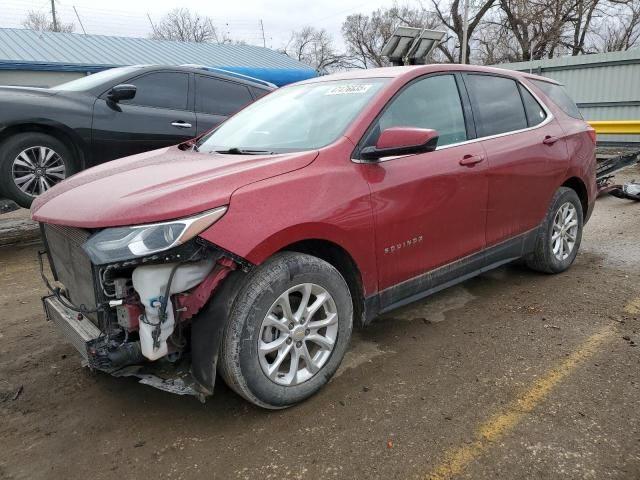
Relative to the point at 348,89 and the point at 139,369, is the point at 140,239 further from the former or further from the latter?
the point at 348,89

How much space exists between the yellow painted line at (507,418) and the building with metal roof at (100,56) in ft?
44.0

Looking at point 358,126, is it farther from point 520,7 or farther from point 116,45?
point 520,7

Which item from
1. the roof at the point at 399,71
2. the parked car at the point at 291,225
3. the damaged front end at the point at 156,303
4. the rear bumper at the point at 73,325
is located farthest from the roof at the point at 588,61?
the rear bumper at the point at 73,325

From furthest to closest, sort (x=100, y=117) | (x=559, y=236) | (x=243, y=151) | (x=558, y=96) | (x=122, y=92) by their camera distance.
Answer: (x=100, y=117), (x=122, y=92), (x=558, y=96), (x=559, y=236), (x=243, y=151)

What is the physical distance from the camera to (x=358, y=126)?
291cm

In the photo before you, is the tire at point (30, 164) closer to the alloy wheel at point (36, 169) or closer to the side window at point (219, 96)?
the alloy wheel at point (36, 169)

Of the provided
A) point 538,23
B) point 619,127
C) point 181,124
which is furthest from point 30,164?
point 538,23

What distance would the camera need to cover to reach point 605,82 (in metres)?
12.9

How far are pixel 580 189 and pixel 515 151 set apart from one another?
123 cm

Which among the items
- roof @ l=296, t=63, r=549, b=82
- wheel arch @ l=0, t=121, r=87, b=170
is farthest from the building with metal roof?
roof @ l=296, t=63, r=549, b=82

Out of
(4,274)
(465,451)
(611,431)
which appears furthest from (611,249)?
(4,274)

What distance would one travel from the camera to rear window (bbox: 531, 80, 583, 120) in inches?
174

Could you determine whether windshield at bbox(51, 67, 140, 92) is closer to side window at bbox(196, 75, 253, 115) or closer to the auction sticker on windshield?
side window at bbox(196, 75, 253, 115)

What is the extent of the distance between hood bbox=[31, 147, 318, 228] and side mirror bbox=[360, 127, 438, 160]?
336 mm
